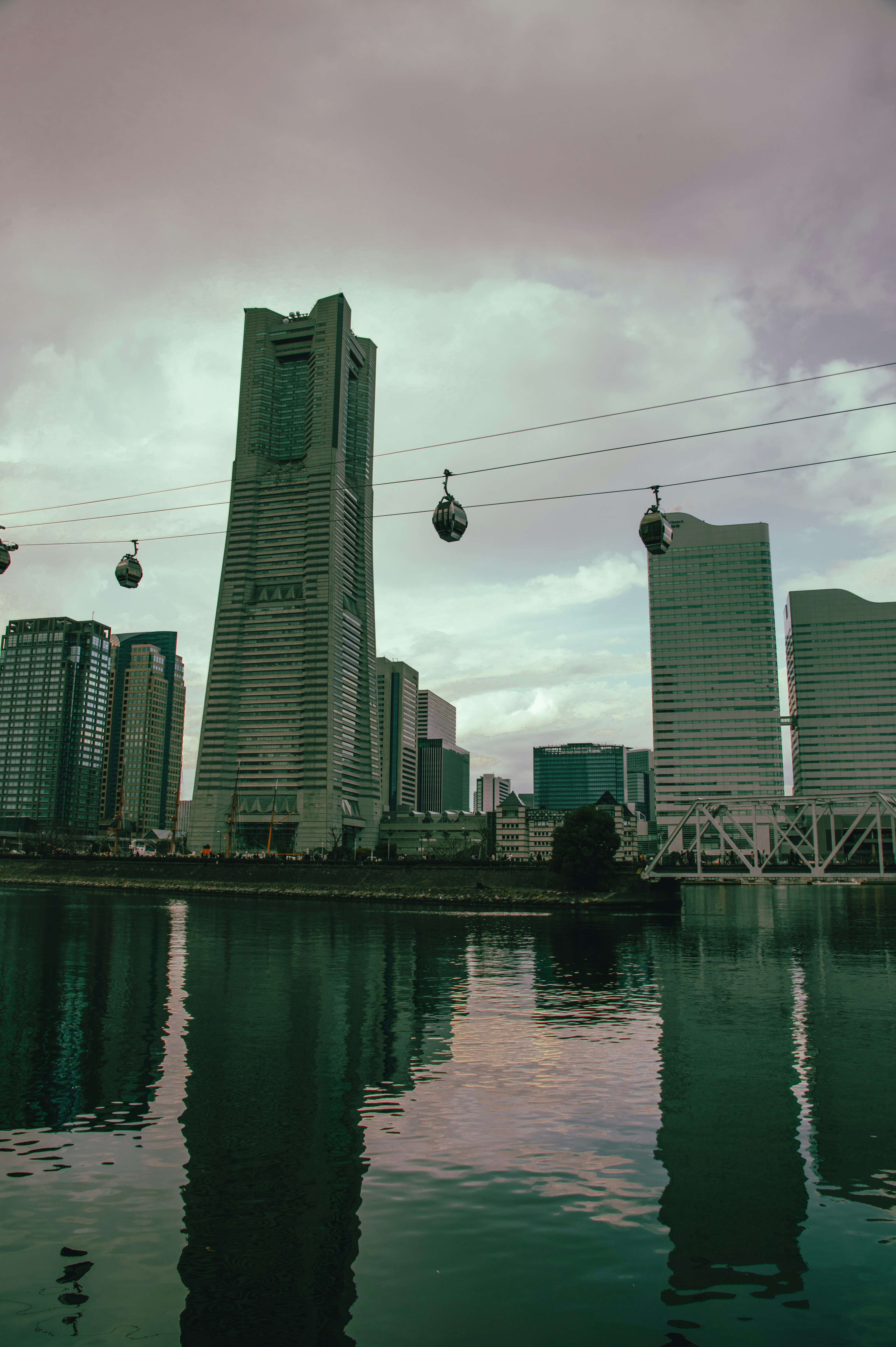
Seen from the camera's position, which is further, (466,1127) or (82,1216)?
(466,1127)

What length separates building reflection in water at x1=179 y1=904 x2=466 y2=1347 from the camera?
36.4 feet

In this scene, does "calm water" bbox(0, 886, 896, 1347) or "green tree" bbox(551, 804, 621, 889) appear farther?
"green tree" bbox(551, 804, 621, 889)

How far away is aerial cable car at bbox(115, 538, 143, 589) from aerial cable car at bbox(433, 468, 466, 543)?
553 inches

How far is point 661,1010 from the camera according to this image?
33.8 meters

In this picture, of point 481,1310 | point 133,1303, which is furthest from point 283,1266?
point 481,1310

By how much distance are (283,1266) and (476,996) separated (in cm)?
2504

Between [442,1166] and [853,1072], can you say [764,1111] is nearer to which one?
[853,1072]

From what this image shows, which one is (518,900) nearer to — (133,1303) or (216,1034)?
(216,1034)

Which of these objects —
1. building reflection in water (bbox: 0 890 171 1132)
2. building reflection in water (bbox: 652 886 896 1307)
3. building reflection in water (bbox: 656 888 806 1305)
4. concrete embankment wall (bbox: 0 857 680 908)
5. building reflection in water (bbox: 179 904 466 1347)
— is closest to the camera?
building reflection in water (bbox: 179 904 466 1347)

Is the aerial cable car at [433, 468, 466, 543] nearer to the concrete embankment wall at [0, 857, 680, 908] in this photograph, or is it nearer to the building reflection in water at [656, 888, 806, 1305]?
the building reflection in water at [656, 888, 806, 1305]

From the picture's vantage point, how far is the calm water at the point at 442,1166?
10898 millimetres

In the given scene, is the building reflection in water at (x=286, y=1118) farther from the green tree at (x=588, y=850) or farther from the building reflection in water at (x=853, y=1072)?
the green tree at (x=588, y=850)

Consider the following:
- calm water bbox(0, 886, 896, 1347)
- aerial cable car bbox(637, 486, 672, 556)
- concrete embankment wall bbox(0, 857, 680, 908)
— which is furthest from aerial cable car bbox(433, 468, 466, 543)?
concrete embankment wall bbox(0, 857, 680, 908)

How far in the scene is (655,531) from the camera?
21891mm
